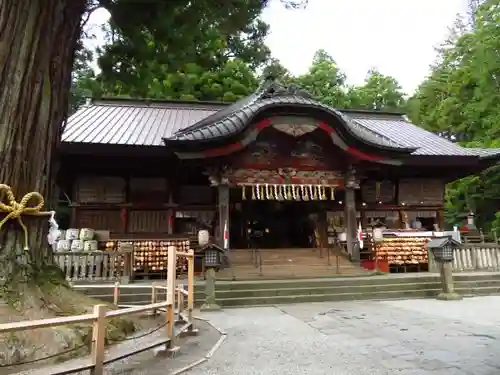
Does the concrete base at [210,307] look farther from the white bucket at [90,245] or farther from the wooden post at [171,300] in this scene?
the white bucket at [90,245]

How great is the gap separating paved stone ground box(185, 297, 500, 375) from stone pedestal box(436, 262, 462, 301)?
899 millimetres

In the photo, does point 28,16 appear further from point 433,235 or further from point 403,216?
point 403,216

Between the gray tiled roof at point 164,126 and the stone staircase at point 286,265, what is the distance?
4182 millimetres

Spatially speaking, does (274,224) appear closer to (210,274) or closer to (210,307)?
(210,274)

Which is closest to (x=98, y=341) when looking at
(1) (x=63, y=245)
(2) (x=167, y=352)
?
(2) (x=167, y=352)

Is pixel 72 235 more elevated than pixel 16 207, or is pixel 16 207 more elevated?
pixel 16 207

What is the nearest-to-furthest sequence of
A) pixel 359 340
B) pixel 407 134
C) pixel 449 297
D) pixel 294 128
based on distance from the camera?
pixel 359 340 → pixel 449 297 → pixel 294 128 → pixel 407 134

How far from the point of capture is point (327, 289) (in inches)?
406

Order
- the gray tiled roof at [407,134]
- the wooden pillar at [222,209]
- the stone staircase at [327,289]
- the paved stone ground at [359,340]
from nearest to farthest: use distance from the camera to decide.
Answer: the paved stone ground at [359,340] → the stone staircase at [327,289] → the wooden pillar at [222,209] → the gray tiled roof at [407,134]

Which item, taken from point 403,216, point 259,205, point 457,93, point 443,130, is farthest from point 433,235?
point 443,130

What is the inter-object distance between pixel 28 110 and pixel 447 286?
31.9ft

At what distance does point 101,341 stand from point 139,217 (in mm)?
10471

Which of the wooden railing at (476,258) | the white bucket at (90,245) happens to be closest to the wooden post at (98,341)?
the white bucket at (90,245)

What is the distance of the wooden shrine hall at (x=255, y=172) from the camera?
1248cm
